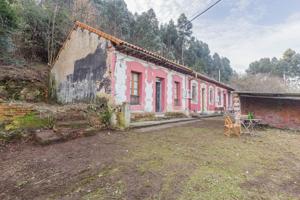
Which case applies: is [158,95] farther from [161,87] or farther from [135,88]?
[135,88]

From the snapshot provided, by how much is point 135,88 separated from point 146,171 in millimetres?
6793

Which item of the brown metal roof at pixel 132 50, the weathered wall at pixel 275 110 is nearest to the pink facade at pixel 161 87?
the brown metal roof at pixel 132 50

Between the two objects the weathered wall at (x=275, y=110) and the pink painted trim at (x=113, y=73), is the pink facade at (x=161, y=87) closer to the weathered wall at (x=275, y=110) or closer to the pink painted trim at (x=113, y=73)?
the pink painted trim at (x=113, y=73)

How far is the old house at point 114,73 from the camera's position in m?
8.97

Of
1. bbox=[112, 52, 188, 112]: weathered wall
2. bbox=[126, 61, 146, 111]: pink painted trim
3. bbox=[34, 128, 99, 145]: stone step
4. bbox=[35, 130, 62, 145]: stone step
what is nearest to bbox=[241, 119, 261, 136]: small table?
bbox=[112, 52, 188, 112]: weathered wall

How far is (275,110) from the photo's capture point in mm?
10945

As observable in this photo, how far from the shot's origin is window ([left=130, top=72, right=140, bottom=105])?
10.0m

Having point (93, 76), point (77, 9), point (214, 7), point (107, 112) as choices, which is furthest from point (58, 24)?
point (214, 7)

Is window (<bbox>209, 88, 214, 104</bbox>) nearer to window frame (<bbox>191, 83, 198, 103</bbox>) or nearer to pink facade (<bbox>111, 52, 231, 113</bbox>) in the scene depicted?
pink facade (<bbox>111, 52, 231, 113</bbox>)

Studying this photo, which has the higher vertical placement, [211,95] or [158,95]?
[211,95]

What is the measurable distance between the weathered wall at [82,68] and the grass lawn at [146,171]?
12.9ft

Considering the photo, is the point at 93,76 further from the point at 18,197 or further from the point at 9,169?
the point at 18,197

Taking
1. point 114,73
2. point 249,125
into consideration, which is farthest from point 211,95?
point 114,73

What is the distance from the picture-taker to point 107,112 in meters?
7.67
